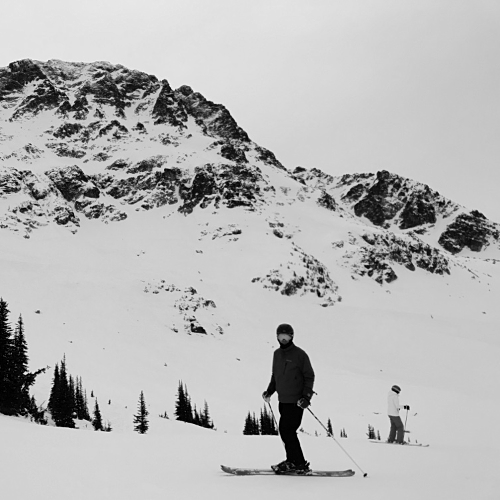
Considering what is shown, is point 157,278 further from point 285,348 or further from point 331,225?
point 285,348

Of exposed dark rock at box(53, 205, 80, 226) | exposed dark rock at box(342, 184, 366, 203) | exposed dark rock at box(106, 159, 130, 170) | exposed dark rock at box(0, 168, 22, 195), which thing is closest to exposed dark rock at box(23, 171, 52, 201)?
exposed dark rock at box(0, 168, 22, 195)

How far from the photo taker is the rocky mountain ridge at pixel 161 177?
79438 mm

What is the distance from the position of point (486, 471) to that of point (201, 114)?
15432 centimetres

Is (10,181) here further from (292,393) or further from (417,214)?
(417,214)

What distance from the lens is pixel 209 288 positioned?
198ft

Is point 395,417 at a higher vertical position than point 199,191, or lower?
lower

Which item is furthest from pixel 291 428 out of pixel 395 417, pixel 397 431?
pixel 397 431

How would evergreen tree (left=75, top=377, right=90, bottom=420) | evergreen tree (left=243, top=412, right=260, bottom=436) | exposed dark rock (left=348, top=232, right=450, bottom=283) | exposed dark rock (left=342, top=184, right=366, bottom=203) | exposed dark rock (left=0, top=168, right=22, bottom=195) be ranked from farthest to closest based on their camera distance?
exposed dark rock (left=342, top=184, right=366, bottom=203), exposed dark rock (left=348, top=232, right=450, bottom=283), exposed dark rock (left=0, top=168, right=22, bottom=195), evergreen tree (left=243, top=412, right=260, bottom=436), evergreen tree (left=75, top=377, right=90, bottom=420)

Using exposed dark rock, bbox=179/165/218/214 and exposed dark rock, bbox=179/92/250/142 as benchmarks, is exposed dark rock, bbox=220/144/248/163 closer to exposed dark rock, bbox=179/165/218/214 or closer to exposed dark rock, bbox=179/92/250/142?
exposed dark rock, bbox=179/165/218/214

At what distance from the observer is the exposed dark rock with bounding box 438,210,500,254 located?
148000mm

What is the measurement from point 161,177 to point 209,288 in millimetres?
42856

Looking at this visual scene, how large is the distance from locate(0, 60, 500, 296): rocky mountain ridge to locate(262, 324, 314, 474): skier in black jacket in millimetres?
56324

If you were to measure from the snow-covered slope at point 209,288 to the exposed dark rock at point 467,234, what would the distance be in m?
40.5

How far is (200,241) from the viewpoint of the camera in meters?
76.9
